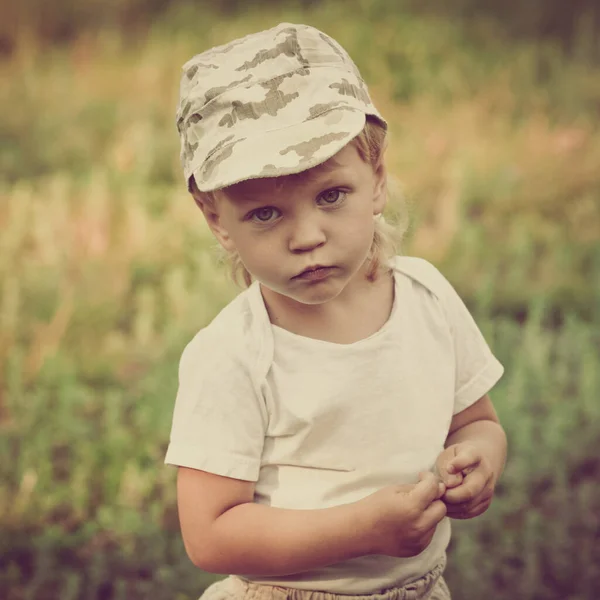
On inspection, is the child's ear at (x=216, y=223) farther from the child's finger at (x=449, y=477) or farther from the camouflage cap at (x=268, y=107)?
the child's finger at (x=449, y=477)

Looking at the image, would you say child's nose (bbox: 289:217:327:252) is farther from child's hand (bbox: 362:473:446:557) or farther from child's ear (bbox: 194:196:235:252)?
child's hand (bbox: 362:473:446:557)

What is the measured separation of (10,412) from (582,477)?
6.06 ft

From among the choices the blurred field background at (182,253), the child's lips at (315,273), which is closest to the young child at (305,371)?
the child's lips at (315,273)

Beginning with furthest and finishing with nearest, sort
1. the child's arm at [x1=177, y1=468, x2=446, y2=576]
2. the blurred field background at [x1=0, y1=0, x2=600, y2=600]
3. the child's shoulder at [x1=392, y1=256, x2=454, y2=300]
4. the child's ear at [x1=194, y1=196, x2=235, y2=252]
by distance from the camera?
the blurred field background at [x1=0, y1=0, x2=600, y2=600] → the child's shoulder at [x1=392, y1=256, x2=454, y2=300] → the child's ear at [x1=194, y1=196, x2=235, y2=252] → the child's arm at [x1=177, y1=468, x2=446, y2=576]

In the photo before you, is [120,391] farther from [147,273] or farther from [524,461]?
[524,461]

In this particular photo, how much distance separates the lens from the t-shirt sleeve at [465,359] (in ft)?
6.70

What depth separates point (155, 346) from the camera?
389 cm

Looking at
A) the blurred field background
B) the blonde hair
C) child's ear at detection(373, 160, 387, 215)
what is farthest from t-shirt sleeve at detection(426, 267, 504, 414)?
the blurred field background

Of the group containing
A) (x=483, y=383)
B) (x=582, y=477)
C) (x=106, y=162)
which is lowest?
(x=582, y=477)

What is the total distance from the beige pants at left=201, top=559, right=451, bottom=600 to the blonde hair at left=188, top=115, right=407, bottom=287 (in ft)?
1.88

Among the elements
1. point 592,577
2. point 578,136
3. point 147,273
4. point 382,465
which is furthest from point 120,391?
point 578,136

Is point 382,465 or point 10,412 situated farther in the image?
point 10,412

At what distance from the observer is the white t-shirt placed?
1795 millimetres

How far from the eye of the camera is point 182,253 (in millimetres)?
4480
